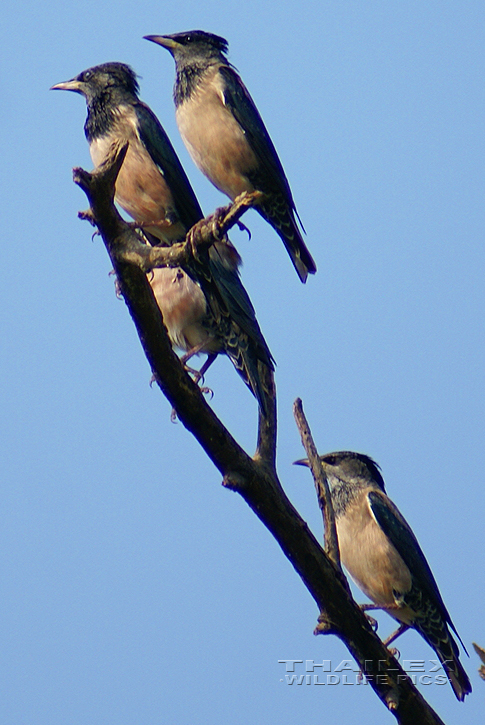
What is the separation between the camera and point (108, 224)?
3902mm

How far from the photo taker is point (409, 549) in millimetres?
6348

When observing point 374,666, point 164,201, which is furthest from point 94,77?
point 374,666

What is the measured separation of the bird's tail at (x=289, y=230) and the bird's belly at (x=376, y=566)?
1.92 meters

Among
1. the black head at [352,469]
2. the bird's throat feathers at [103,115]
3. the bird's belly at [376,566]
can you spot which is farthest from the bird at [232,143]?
the bird's belly at [376,566]

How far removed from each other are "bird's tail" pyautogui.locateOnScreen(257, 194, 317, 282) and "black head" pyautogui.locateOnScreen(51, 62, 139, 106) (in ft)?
3.78

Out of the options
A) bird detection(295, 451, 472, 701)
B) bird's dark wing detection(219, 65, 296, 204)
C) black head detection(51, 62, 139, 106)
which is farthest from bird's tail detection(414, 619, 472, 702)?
black head detection(51, 62, 139, 106)

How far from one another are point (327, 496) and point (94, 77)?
3.25 metres

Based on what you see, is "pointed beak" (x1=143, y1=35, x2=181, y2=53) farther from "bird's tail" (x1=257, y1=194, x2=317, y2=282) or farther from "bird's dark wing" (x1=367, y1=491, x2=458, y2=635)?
"bird's dark wing" (x1=367, y1=491, x2=458, y2=635)

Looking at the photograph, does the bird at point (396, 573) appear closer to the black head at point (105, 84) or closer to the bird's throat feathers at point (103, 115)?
the bird's throat feathers at point (103, 115)

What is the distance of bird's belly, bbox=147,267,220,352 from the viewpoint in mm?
5574

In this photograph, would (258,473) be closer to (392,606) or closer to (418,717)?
(418,717)

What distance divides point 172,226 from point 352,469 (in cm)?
268

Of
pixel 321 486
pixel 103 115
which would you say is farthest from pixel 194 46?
pixel 321 486

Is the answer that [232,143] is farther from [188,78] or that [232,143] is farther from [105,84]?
[105,84]
